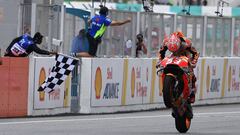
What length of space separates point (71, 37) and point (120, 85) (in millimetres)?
1970

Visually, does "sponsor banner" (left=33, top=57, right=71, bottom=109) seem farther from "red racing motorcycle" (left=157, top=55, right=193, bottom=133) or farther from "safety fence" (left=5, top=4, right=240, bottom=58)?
"red racing motorcycle" (left=157, top=55, right=193, bottom=133)

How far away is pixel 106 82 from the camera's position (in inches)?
704

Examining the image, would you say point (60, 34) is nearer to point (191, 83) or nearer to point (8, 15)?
point (8, 15)

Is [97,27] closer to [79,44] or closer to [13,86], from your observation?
[79,44]

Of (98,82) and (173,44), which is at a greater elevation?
(173,44)

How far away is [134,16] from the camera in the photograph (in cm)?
2002

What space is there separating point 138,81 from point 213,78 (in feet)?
12.5

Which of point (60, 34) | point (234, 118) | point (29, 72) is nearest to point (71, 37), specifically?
point (60, 34)

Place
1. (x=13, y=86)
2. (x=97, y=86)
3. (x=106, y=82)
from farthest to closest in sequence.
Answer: (x=106, y=82) < (x=97, y=86) < (x=13, y=86)

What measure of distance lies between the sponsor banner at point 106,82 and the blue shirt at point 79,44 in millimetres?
1294

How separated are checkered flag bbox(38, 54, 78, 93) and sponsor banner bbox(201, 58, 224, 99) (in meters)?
5.96

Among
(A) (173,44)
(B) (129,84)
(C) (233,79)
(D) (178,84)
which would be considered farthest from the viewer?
(C) (233,79)

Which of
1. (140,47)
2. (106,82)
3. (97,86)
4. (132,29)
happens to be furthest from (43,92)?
(140,47)

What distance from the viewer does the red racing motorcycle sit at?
40.3ft
